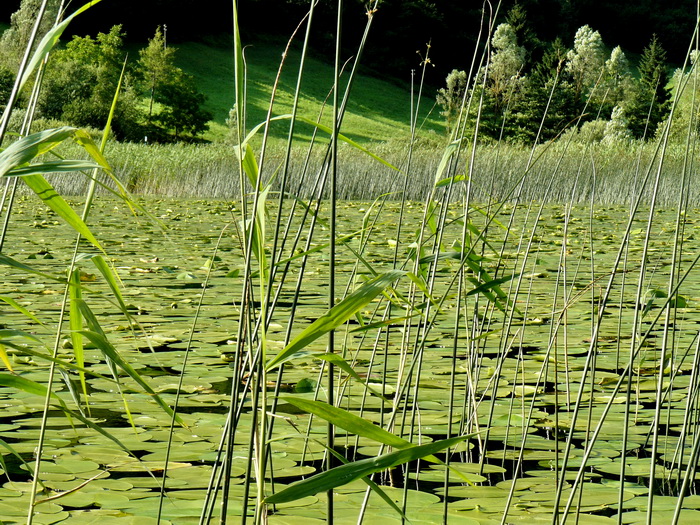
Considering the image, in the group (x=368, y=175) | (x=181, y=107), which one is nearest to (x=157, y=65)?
(x=181, y=107)

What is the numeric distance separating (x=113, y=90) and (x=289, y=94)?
4955 mm

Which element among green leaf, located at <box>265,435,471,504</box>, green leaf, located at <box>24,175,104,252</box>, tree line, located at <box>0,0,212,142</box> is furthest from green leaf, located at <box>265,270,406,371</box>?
tree line, located at <box>0,0,212,142</box>

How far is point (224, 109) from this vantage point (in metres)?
24.3

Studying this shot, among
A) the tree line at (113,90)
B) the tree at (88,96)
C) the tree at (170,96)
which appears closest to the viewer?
the tree at (88,96)

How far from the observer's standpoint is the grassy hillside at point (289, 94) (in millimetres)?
23391

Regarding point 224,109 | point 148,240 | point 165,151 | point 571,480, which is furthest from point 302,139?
point 571,480

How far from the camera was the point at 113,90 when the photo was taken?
20.6 m

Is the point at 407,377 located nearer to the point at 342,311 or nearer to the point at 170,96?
the point at 342,311

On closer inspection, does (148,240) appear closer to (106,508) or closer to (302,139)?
(106,508)

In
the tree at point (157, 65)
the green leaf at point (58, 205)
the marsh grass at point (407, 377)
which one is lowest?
the marsh grass at point (407, 377)

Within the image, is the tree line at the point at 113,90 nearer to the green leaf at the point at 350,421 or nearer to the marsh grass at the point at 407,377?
the marsh grass at the point at 407,377

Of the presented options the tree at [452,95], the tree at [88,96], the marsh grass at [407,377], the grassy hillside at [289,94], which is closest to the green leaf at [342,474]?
the marsh grass at [407,377]

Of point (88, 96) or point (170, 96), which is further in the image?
point (170, 96)

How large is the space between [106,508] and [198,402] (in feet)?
2.46
